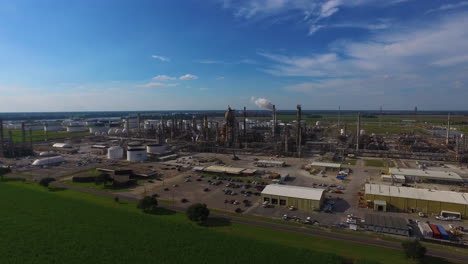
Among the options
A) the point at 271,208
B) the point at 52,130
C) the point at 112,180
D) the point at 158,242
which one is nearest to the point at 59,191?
the point at 112,180

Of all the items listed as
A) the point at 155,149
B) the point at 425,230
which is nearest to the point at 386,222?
the point at 425,230

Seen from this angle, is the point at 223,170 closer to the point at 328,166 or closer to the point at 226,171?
the point at 226,171

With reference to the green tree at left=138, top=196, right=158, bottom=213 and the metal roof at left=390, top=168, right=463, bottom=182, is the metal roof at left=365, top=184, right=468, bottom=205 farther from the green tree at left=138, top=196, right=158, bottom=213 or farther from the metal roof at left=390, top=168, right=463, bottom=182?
the green tree at left=138, top=196, right=158, bottom=213

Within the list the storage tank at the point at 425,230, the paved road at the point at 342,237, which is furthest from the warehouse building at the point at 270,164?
the storage tank at the point at 425,230

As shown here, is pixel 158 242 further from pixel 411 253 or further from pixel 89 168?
pixel 89 168

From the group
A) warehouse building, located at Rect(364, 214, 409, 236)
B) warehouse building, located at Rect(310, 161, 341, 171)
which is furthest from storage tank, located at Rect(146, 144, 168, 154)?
warehouse building, located at Rect(364, 214, 409, 236)
